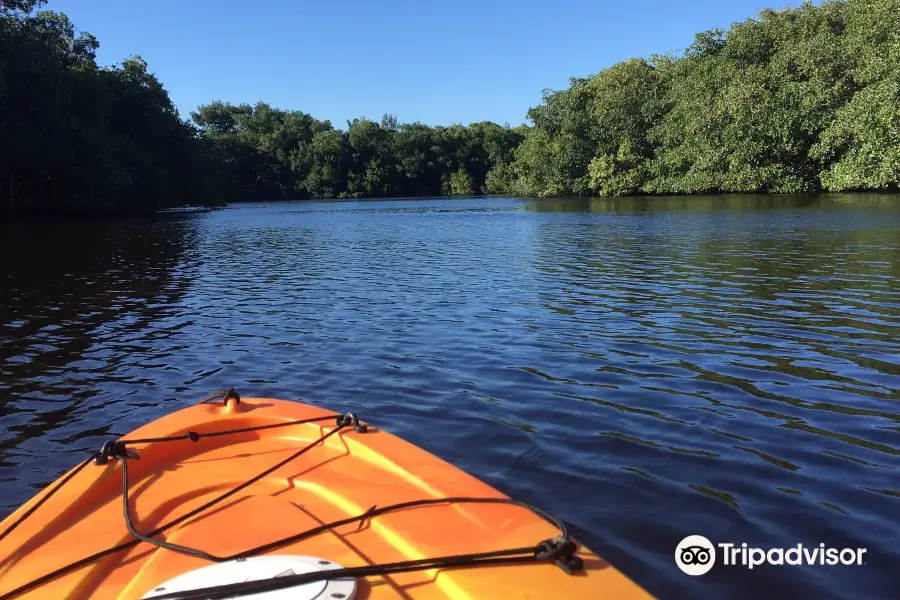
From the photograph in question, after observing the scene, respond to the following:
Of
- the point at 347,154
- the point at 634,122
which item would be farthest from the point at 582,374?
the point at 347,154

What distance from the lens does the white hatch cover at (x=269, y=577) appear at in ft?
7.88

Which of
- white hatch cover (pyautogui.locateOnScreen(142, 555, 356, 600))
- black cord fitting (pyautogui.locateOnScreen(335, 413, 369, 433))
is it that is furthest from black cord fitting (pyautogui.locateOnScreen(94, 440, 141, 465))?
white hatch cover (pyautogui.locateOnScreen(142, 555, 356, 600))

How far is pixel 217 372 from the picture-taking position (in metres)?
8.38

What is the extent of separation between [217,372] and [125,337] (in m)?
3.20

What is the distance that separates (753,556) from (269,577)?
300cm

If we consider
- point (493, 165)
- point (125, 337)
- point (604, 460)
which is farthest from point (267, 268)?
point (493, 165)

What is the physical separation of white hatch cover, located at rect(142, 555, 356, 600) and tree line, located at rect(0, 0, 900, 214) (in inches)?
1512

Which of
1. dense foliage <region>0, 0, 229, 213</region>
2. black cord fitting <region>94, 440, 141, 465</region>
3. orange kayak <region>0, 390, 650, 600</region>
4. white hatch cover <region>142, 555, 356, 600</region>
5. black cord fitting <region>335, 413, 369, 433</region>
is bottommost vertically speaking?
orange kayak <region>0, 390, 650, 600</region>

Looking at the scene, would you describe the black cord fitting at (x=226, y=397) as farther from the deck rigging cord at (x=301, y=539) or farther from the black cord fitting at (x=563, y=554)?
the black cord fitting at (x=563, y=554)

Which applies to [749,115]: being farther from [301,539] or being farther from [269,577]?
[269,577]

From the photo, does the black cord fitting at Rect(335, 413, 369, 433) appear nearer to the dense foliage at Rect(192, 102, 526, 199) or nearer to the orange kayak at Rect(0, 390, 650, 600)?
the orange kayak at Rect(0, 390, 650, 600)

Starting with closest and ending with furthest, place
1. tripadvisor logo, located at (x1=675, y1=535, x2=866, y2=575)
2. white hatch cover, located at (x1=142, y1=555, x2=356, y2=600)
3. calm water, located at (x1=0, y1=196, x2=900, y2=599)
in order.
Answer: white hatch cover, located at (x1=142, y1=555, x2=356, y2=600)
tripadvisor logo, located at (x1=675, y1=535, x2=866, y2=575)
calm water, located at (x1=0, y1=196, x2=900, y2=599)

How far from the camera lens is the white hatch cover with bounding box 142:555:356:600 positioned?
2400 mm

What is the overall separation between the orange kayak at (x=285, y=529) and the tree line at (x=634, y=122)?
37.1 m
